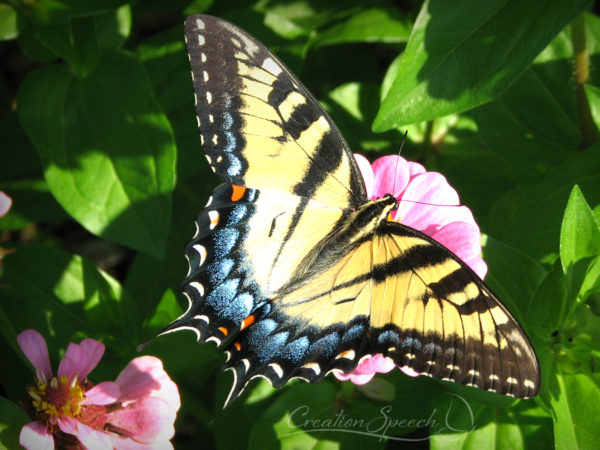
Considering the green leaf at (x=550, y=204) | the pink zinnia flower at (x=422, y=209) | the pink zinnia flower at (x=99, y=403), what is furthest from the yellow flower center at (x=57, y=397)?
the green leaf at (x=550, y=204)

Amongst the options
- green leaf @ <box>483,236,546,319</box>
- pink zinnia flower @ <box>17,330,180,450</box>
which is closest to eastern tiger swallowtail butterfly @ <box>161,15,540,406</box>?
pink zinnia flower @ <box>17,330,180,450</box>

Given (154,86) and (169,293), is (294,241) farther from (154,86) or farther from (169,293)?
(154,86)

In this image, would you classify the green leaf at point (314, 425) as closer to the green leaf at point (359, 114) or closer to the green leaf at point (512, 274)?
the green leaf at point (512, 274)

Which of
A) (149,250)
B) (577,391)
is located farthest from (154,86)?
(577,391)

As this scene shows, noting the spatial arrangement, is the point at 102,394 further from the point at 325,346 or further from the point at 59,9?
the point at 59,9

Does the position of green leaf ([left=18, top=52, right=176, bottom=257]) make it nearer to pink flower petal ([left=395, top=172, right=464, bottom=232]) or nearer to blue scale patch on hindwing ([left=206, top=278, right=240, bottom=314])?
blue scale patch on hindwing ([left=206, top=278, right=240, bottom=314])

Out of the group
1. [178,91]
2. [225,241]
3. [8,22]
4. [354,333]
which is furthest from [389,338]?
[8,22]
